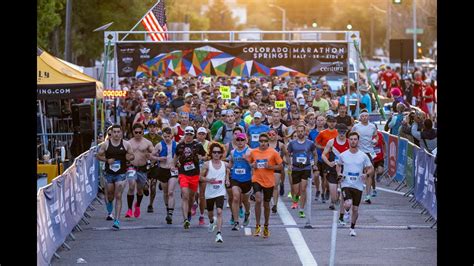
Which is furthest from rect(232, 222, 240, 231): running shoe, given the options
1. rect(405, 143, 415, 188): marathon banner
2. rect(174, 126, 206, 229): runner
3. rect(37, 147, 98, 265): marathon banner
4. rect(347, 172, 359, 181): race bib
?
rect(405, 143, 415, 188): marathon banner

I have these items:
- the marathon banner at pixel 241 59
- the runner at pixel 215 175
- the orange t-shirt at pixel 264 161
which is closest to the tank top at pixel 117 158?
the runner at pixel 215 175

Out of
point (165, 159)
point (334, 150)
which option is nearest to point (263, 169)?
point (165, 159)

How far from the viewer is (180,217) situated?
23.1m

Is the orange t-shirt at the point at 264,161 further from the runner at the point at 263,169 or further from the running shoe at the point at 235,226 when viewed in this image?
the running shoe at the point at 235,226

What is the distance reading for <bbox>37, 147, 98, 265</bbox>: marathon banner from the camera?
53.6 feet

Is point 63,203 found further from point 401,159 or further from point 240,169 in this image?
point 401,159

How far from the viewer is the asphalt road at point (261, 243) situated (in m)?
17.9

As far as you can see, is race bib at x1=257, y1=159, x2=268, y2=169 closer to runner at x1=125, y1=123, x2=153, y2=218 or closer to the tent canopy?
runner at x1=125, y1=123, x2=153, y2=218

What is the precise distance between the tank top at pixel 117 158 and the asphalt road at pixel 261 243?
97 cm

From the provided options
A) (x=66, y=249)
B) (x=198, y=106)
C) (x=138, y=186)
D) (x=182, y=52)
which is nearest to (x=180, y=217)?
(x=138, y=186)
